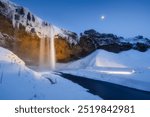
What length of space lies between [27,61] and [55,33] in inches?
446

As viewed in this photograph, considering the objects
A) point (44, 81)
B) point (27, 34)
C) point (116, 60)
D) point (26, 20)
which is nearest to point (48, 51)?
point (27, 34)

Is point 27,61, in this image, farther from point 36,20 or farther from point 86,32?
point 86,32

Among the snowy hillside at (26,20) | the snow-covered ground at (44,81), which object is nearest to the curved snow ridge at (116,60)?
the snow-covered ground at (44,81)

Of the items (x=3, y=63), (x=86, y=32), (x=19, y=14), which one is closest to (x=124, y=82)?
(x=3, y=63)

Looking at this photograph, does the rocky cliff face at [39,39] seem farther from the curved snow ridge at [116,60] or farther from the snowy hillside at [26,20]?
the curved snow ridge at [116,60]

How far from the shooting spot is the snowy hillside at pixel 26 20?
156 ft

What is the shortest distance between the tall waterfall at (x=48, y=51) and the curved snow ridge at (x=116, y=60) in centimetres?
528

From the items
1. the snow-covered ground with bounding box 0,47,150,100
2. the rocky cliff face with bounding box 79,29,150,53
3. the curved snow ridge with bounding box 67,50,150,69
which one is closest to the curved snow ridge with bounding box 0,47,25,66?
the snow-covered ground with bounding box 0,47,150,100

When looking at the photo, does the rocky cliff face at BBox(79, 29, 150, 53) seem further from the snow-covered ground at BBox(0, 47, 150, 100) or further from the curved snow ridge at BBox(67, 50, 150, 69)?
the snow-covered ground at BBox(0, 47, 150, 100)

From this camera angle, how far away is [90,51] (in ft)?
212

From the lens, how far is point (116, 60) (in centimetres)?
6150

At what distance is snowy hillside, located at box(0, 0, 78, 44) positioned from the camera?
47562 mm

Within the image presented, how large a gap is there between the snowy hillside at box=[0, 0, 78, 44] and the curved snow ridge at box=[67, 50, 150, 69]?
8.54 m

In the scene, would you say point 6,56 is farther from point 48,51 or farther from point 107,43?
point 107,43
